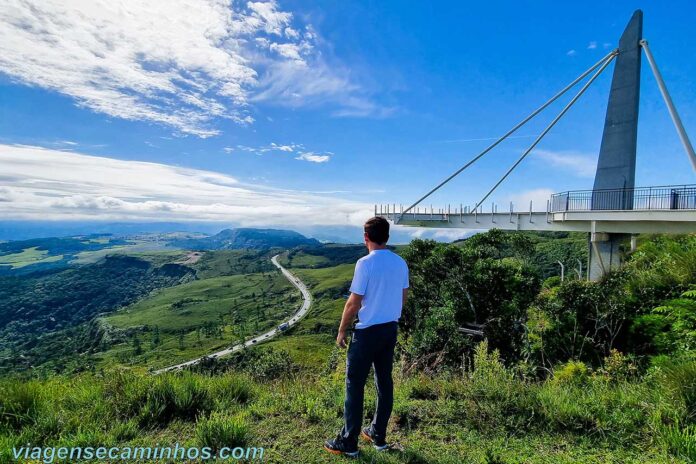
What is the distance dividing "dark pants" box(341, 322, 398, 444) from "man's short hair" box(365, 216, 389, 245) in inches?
34.1

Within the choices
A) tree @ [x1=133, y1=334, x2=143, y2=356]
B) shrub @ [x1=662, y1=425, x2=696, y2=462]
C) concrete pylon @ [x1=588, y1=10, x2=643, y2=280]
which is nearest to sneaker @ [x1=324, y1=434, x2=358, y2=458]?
shrub @ [x1=662, y1=425, x2=696, y2=462]

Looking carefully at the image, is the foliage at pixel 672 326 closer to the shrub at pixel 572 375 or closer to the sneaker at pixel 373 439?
the shrub at pixel 572 375

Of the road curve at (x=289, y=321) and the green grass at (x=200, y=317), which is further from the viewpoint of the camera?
the green grass at (x=200, y=317)

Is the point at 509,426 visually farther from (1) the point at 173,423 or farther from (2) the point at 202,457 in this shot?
(1) the point at 173,423

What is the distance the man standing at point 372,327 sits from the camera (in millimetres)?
3445

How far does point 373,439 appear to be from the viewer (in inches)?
149

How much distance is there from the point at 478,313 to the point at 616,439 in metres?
11.8

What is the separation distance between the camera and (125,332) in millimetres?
114625

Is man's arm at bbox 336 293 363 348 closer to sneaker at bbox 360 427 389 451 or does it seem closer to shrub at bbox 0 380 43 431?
sneaker at bbox 360 427 389 451

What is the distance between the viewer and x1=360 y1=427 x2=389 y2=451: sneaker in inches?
144

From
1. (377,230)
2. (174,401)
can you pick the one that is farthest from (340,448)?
(174,401)

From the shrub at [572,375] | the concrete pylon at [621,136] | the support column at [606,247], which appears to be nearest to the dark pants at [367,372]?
the shrub at [572,375]

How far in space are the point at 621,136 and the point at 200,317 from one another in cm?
13023

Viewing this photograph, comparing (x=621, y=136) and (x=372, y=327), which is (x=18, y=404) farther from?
(x=621, y=136)
